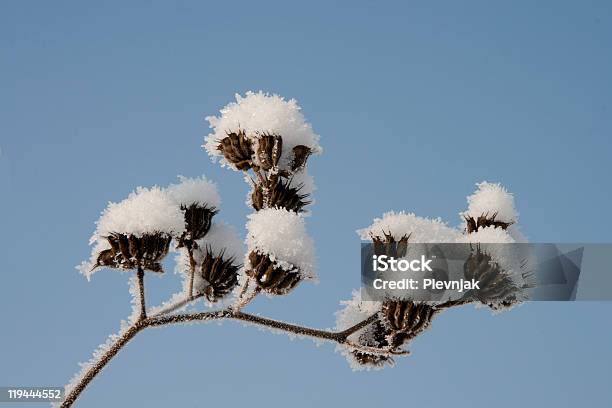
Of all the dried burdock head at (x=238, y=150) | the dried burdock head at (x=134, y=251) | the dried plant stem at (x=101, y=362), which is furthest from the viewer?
the dried burdock head at (x=238, y=150)

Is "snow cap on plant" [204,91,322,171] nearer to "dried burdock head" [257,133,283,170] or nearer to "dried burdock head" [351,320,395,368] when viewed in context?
"dried burdock head" [257,133,283,170]

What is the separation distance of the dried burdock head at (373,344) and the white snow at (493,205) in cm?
93

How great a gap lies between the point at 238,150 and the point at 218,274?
80 centimetres

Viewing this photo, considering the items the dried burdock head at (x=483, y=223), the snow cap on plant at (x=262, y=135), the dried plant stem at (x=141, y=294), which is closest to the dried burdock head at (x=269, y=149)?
the snow cap on plant at (x=262, y=135)

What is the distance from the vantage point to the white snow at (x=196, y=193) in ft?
15.1

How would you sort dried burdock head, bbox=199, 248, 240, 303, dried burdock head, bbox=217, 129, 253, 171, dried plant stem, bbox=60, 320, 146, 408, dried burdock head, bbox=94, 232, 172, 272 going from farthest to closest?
1. dried burdock head, bbox=217, 129, 253, 171
2. dried burdock head, bbox=199, 248, 240, 303
3. dried burdock head, bbox=94, 232, 172, 272
4. dried plant stem, bbox=60, 320, 146, 408

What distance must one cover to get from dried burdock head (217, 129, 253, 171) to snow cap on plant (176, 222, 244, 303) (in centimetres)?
45

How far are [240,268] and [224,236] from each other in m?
0.23

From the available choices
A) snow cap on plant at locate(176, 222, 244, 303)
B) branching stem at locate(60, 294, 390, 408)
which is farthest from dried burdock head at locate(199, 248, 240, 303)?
branching stem at locate(60, 294, 390, 408)

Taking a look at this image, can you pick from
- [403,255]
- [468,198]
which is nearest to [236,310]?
[403,255]

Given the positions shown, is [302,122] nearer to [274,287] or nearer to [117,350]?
[274,287]

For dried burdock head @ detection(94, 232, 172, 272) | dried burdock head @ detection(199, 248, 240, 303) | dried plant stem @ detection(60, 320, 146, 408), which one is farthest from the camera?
dried burdock head @ detection(199, 248, 240, 303)

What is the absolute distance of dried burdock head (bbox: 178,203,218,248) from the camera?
4512mm

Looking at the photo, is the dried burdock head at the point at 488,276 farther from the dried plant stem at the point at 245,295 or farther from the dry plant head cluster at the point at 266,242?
the dried plant stem at the point at 245,295
